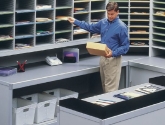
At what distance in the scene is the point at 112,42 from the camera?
188 inches

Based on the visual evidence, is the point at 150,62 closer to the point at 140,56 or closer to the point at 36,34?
the point at 140,56

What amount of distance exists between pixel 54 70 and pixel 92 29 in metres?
0.68

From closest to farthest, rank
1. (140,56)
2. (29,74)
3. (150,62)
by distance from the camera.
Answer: (29,74) → (150,62) → (140,56)

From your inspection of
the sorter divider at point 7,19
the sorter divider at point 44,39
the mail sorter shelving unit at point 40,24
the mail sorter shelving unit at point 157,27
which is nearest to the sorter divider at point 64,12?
the mail sorter shelving unit at point 40,24

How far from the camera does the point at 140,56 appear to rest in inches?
223

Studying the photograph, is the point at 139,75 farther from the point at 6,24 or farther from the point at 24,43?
the point at 6,24

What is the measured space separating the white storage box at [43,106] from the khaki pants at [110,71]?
2.00ft

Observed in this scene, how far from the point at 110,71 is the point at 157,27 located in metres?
1.05

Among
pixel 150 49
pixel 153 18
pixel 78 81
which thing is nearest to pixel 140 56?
pixel 150 49

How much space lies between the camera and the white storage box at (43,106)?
4.59m

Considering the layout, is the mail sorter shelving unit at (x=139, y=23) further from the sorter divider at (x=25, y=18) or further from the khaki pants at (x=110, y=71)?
the sorter divider at (x=25, y=18)

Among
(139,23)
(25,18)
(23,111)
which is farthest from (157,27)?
(23,111)

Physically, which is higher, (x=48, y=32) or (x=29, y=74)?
(x=48, y=32)

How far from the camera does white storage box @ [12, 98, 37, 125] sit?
4352 millimetres
